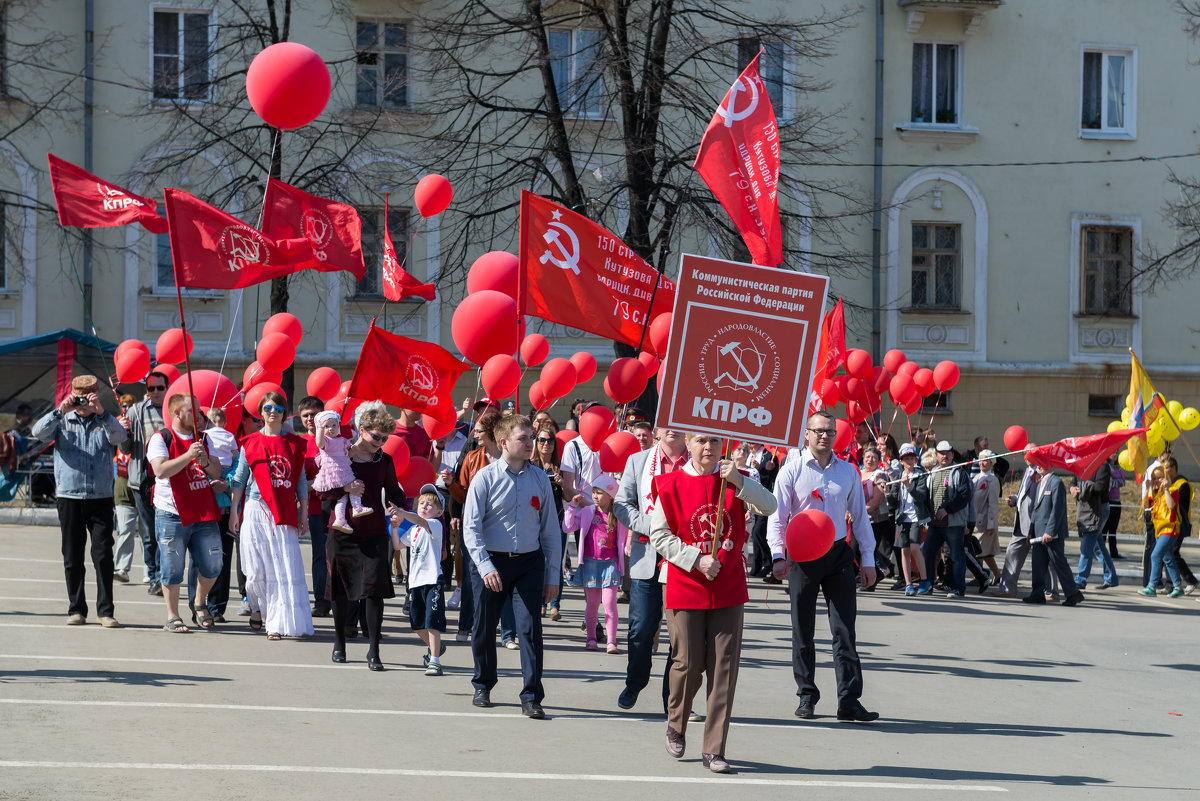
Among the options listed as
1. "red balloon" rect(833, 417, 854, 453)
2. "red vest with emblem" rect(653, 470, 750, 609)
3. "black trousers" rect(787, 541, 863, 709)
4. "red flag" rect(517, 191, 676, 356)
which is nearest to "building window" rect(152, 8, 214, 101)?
"red balloon" rect(833, 417, 854, 453)

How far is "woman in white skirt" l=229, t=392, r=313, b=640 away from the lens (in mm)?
10945

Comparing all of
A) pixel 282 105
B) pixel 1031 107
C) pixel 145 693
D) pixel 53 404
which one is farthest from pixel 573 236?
pixel 1031 107

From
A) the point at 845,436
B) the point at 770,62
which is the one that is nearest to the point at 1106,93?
the point at 770,62

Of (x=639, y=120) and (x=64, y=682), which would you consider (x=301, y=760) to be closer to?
(x=64, y=682)

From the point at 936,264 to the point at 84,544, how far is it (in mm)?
23590

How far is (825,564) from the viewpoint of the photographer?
8820 millimetres

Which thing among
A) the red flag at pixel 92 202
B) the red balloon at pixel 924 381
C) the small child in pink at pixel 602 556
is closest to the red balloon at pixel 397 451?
the small child in pink at pixel 602 556

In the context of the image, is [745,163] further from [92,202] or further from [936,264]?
[936,264]

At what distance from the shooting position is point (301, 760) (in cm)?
696

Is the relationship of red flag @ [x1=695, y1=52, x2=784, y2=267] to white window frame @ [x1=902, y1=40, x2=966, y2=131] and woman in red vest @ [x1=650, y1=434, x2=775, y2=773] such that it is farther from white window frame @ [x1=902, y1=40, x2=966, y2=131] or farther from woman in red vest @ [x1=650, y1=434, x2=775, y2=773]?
white window frame @ [x1=902, y1=40, x2=966, y2=131]

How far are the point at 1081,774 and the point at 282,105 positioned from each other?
7.60m

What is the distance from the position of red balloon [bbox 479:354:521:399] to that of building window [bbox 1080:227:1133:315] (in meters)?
23.3

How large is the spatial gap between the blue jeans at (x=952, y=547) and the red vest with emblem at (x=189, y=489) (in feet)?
29.0

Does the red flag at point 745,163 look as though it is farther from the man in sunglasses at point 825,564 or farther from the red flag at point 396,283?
the red flag at point 396,283
